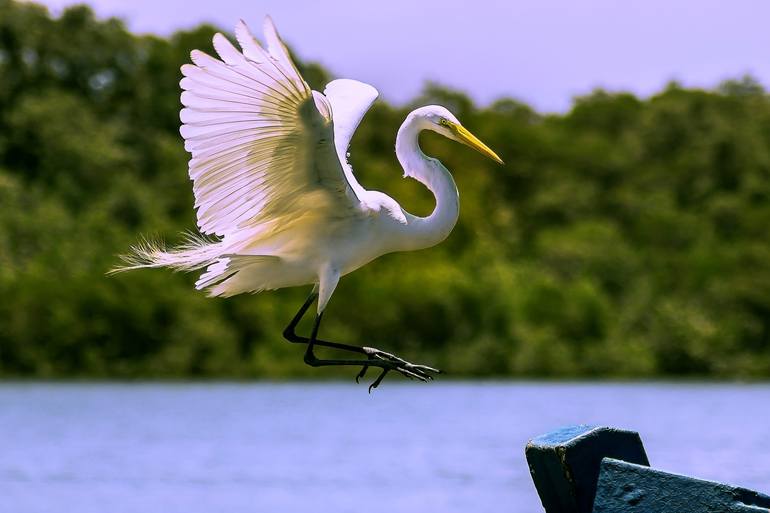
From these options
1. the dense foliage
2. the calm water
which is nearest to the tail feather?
the calm water

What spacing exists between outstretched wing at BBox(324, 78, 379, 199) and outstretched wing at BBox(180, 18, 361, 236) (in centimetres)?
58

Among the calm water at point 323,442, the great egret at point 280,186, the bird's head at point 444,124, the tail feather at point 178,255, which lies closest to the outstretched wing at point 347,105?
the great egret at point 280,186

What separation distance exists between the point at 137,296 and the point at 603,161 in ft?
70.0

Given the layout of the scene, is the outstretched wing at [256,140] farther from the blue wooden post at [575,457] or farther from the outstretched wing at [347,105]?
the blue wooden post at [575,457]

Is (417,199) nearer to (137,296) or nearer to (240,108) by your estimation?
(137,296)

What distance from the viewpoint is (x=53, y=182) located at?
143 ft

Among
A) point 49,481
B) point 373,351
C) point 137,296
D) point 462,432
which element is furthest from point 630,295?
point 373,351

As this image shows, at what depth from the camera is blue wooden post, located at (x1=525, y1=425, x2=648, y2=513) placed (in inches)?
248

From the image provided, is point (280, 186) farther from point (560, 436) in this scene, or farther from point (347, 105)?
point (560, 436)

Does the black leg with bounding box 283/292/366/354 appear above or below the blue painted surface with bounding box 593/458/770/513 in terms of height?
above

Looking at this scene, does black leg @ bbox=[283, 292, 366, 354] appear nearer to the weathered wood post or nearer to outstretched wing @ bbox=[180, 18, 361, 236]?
outstretched wing @ bbox=[180, 18, 361, 236]

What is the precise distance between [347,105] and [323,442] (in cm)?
2222

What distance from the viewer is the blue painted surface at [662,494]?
5.84 metres

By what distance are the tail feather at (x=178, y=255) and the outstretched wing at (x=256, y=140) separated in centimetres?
26
